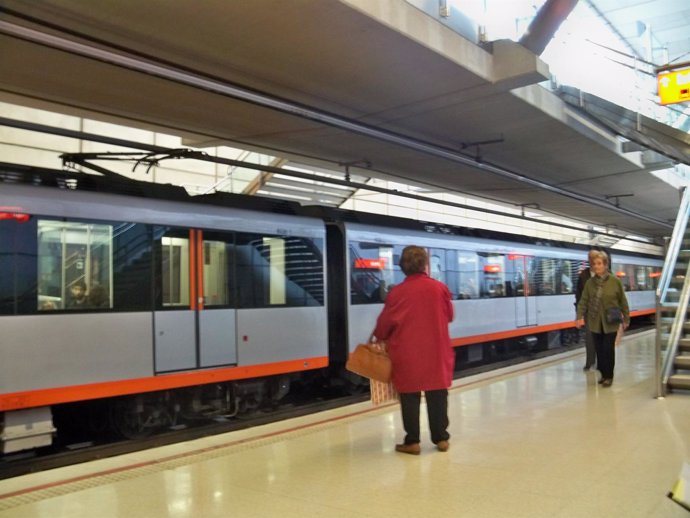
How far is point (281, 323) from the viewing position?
8102 millimetres

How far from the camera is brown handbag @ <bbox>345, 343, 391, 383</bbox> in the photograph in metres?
4.98

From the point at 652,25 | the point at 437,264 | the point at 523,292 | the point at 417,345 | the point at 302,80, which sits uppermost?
the point at 652,25

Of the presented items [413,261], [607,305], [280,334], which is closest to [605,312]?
[607,305]

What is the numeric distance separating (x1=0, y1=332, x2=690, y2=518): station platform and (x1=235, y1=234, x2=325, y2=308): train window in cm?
199

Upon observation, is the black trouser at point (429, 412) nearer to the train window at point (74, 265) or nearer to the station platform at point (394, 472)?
the station platform at point (394, 472)

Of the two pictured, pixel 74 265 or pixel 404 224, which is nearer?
pixel 74 265

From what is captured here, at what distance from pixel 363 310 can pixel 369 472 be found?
16.6 ft

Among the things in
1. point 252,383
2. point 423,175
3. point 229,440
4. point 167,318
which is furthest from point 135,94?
point 423,175

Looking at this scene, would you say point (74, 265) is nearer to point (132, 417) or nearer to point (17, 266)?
point (17, 266)

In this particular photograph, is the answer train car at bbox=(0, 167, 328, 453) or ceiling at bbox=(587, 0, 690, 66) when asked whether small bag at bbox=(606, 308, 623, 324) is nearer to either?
train car at bbox=(0, 167, 328, 453)

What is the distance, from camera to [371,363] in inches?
197

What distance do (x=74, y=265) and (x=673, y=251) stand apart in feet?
26.3

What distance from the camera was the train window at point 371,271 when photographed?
9.51 m

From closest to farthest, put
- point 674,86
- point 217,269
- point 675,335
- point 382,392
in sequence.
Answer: point 382,392
point 217,269
point 675,335
point 674,86
